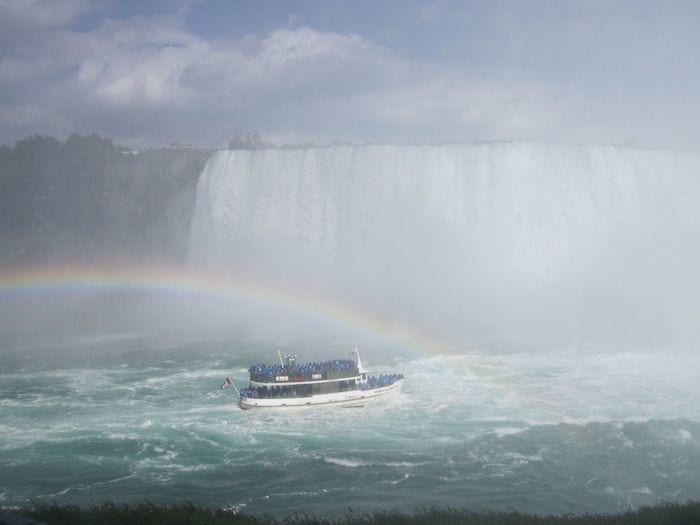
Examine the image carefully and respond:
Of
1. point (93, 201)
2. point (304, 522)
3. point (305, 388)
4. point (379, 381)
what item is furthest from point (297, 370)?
point (93, 201)

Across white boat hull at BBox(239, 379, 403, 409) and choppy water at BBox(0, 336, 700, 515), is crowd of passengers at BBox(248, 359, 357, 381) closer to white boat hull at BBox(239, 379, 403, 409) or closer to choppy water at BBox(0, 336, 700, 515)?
white boat hull at BBox(239, 379, 403, 409)

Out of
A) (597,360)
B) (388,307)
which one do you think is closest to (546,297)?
(388,307)

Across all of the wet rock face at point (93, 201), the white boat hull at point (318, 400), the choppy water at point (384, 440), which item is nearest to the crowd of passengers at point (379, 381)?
the white boat hull at point (318, 400)

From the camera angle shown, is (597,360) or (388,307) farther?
(388,307)

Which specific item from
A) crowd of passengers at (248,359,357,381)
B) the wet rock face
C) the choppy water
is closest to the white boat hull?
the choppy water

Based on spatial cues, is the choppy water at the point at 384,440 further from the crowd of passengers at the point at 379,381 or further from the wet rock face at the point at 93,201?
the wet rock face at the point at 93,201

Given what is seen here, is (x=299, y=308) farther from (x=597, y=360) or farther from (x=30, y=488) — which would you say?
(x=30, y=488)
